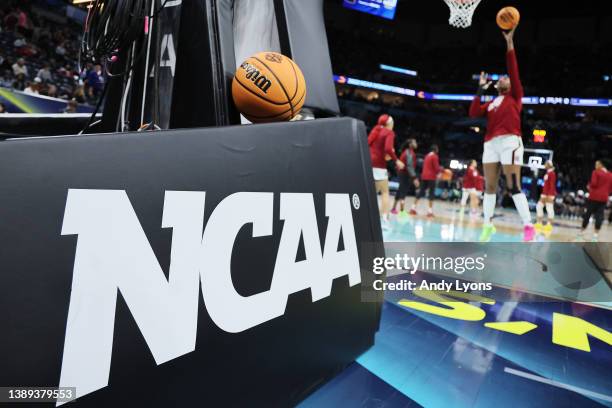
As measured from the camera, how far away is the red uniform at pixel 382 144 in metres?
6.21

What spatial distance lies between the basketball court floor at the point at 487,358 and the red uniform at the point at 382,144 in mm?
3583

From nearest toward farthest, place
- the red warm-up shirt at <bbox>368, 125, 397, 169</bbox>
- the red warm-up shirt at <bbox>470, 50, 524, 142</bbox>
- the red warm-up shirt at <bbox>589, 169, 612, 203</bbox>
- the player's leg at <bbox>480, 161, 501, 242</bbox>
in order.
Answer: the red warm-up shirt at <bbox>470, 50, 524, 142</bbox>, the player's leg at <bbox>480, 161, 501, 242</bbox>, the red warm-up shirt at <bbox>368, 125, 397, 169</bbox>, the red warm-up shirt at <bbox>589, 169, 612, 203</bbox>

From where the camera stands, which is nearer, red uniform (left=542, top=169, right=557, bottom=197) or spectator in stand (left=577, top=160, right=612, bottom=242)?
spectator in stand (left=577, top=160, right=612, bottom=242)

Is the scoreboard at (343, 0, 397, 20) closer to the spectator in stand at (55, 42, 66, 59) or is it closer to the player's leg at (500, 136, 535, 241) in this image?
the player's leg at (500, 136, 535, 241)

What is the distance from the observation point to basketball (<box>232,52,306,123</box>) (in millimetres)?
1629

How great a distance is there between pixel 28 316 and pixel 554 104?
3099cm

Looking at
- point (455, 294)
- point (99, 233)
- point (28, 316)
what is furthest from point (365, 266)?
point (455, 294)

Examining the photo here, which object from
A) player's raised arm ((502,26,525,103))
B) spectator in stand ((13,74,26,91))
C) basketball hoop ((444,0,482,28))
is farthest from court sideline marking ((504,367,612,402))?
spectator in stand ((13,74,26,91))

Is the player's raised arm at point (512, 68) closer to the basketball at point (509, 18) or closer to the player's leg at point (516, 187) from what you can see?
the basketball at point (509, 18)

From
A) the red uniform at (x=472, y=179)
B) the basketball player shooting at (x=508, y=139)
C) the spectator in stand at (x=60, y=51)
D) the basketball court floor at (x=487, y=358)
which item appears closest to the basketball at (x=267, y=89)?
the basketball court floor at (x=487, y=358)

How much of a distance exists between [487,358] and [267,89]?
1578 mm

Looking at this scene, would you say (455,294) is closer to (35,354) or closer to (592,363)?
(592,363)

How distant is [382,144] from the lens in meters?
6.30

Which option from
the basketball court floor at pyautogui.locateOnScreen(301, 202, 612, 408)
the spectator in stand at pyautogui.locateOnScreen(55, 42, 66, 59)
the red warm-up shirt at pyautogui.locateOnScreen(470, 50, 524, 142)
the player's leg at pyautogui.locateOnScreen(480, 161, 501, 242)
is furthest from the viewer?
the spectator in stand at pyautogui.locateOnScreen(55, 42, 66, 59)
